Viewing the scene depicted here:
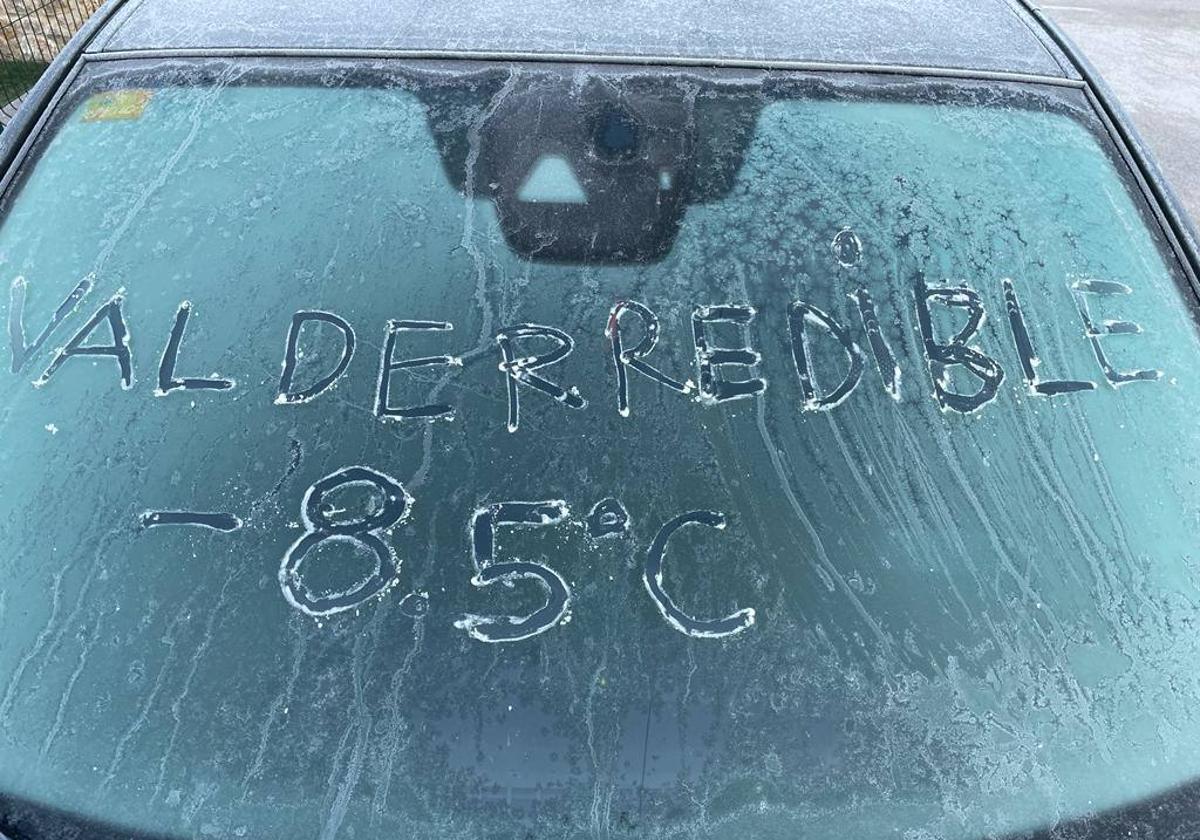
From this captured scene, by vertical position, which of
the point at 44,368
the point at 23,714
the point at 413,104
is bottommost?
the point at 23,714

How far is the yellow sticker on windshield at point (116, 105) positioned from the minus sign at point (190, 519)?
2.54ft

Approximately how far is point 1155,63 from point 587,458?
6.76m

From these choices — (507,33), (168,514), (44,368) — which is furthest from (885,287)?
(44,368)

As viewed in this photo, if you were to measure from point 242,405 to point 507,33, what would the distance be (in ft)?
2.78

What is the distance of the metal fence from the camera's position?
16.9 ft

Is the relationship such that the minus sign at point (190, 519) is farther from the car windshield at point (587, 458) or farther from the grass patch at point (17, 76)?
the grass patch at point (17, 76)

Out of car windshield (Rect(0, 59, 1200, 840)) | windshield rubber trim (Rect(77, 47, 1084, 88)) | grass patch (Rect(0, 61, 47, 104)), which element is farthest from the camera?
grass patch (Rect(0, 61, 47, 104))

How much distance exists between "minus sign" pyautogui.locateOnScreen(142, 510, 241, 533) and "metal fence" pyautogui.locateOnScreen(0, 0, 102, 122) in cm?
463

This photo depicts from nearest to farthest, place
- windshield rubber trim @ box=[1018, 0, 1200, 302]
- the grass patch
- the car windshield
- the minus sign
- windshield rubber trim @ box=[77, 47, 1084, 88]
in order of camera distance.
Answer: the car windshield < the minus sign < windshield rubber trim @ box=[1018, 0, 1200, 302] < windshield rubber trim @ box=[77, 47, 1084, 88] < the grass patch

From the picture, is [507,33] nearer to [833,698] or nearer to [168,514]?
[168,514]

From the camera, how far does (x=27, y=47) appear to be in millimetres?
5918

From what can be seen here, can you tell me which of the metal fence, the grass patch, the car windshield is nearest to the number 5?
the car windshield

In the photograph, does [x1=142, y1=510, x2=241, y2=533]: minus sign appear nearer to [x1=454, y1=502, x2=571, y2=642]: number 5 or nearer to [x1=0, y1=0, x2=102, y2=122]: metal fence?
[x1=454, y1=502, x2=571, y2=642]: number 5

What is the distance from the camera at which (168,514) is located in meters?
1.20
